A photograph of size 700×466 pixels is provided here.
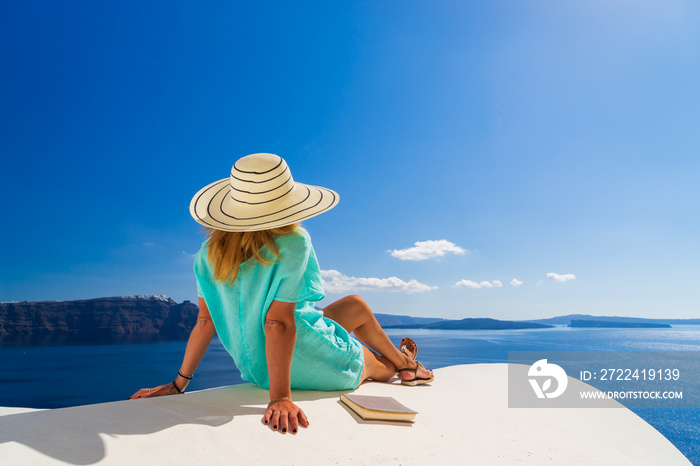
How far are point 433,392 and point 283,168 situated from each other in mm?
2015


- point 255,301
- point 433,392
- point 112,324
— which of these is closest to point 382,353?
point 433,392

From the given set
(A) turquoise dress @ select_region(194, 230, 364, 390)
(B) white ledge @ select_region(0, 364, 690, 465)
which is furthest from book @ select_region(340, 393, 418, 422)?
(A) turquoise dress @ select_region(194, 230, 364, 390)

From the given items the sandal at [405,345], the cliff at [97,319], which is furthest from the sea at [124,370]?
the sandal at [405,345]

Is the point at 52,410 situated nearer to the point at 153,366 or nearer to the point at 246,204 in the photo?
the point at 246,204

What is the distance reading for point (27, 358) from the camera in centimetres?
2311

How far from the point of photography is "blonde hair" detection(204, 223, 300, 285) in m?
1.86

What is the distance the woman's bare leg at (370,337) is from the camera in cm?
254

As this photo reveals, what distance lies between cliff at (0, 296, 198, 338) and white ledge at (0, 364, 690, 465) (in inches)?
958

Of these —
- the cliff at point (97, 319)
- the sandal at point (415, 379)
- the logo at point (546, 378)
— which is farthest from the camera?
the cliff at point (97, 319)

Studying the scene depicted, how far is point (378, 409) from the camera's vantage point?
1886 mm

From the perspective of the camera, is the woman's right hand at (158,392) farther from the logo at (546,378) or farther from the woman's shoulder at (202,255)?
the logo at (546,378)

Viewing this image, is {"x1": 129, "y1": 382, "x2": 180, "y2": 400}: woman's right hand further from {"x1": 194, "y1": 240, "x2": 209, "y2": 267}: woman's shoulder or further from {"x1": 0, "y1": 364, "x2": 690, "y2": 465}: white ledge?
{"x1": 194, "y1": 240, "x2": 209, "y2": 267}: woman's shoulder

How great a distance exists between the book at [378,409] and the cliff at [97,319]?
24513 millimetres

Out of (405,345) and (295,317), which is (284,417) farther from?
(405,345)
